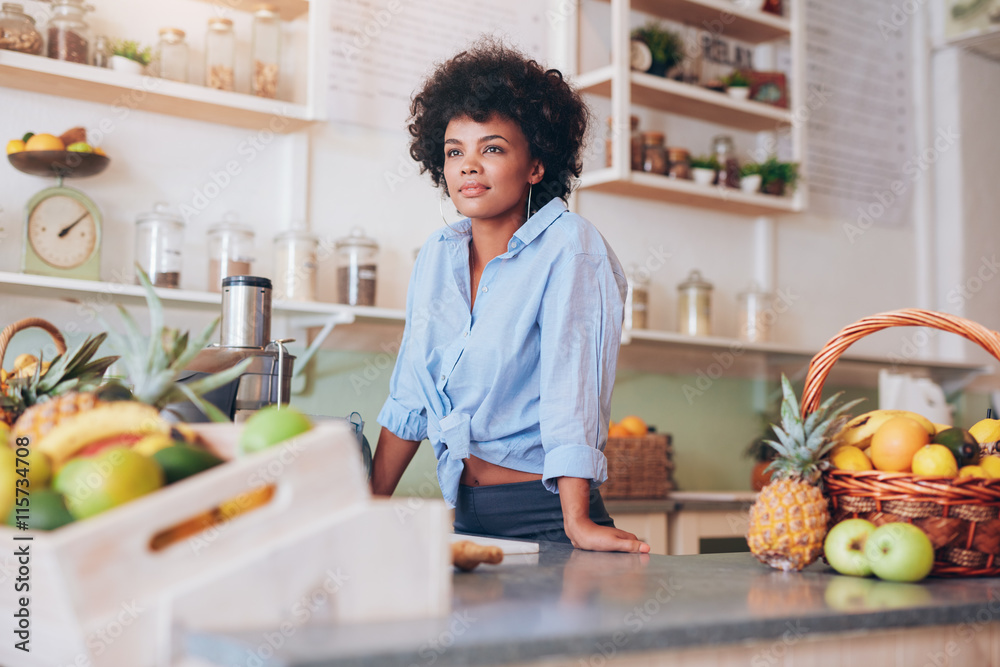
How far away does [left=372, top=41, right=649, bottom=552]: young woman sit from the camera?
139 cm

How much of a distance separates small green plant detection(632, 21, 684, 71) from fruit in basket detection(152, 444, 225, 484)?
2.54m

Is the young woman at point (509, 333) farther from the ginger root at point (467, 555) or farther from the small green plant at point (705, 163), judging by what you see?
the small green plant at point (705, 163)

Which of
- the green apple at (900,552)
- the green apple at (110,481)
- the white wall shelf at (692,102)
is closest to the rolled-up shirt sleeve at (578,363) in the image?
the green apple at (900,552)

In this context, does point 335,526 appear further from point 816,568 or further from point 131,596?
point 816,568

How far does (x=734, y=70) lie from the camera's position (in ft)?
10.7

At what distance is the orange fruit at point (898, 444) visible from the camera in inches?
41.5

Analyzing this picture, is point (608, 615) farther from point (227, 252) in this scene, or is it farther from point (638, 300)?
point (638, 300)

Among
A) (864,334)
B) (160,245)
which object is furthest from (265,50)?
(864,334)

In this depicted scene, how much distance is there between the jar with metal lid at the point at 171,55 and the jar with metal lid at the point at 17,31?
27cm

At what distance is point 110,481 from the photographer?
645 mm

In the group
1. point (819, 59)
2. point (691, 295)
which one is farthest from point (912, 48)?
point (691, 295)

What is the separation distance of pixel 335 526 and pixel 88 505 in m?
0.17

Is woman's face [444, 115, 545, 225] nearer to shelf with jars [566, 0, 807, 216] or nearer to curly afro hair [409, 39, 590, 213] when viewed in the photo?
curly afro hair [409, 39, 590, 213]

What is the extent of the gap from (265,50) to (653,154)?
3.95ft
